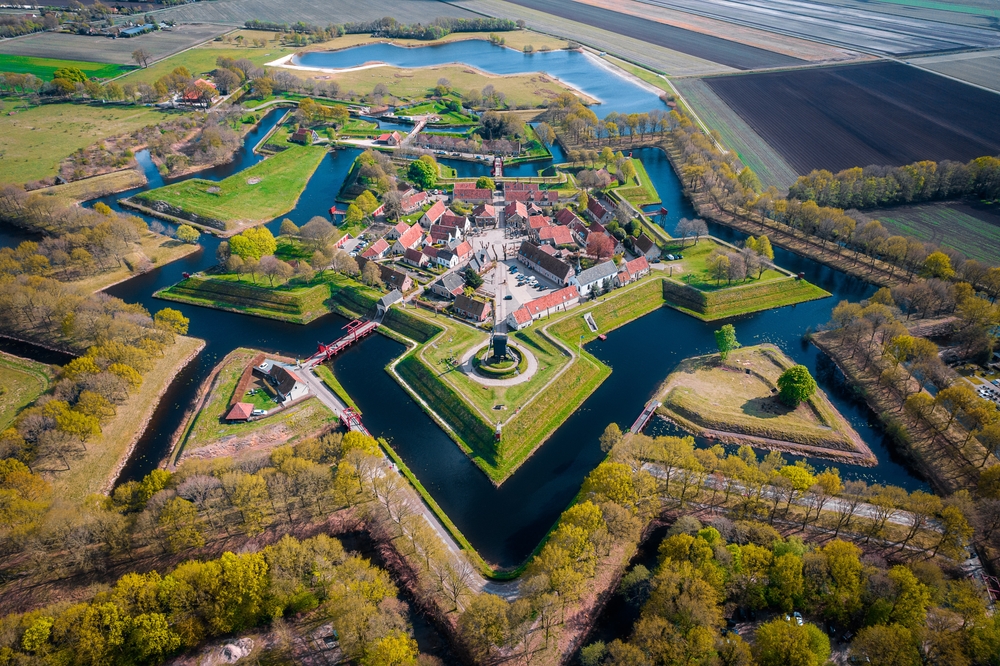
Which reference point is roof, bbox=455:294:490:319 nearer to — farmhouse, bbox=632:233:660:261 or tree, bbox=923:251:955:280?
farmhouse, bbox=632:233:660:261

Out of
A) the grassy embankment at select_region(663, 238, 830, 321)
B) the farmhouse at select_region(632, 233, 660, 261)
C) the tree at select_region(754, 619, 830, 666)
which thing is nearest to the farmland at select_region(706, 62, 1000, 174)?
the grassy embankment at select_region(663, 238, 830, 321)

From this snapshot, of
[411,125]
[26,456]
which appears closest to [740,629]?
[26,456]

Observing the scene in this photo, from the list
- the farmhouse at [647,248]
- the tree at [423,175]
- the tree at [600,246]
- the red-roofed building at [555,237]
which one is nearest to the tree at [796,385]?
the farmhouse at [647,248]

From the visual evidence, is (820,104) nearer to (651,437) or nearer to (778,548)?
(651,437)

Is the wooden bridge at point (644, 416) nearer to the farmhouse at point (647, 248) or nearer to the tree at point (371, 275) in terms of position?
the farmhouse at point (647, 248)

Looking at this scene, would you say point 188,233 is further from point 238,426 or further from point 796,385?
point 796,385

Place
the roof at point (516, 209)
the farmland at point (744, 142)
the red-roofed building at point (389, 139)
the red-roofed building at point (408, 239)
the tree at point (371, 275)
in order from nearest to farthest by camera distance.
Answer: the tree at point (371, 275), the red-roofed building at point (408, 239), the roof at point (516, 209), the farmland at point (744, 142), the red-roofed building at point (389, 139)

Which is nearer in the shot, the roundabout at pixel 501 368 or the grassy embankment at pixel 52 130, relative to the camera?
the roundabout at pixel 501 368
